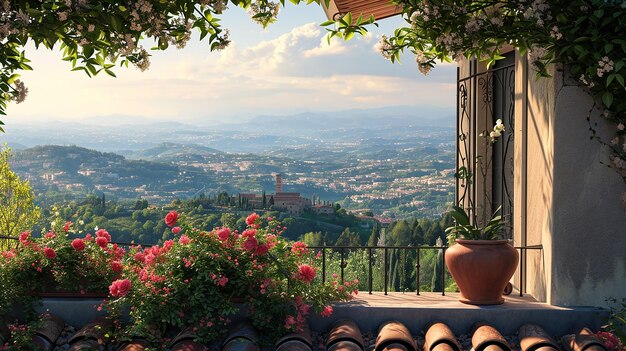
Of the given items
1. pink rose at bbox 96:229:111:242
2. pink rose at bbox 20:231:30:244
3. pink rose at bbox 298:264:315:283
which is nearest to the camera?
pink rose at bbox 298:264:315:283

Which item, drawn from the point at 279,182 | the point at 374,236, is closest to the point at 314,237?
the point at 374,236

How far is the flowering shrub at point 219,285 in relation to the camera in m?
5.10

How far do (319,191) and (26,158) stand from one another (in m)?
19.1

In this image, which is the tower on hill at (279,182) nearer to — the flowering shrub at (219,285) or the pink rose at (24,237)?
the pink rose at (24,237)

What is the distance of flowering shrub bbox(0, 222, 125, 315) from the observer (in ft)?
18.4

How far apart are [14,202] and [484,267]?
49.3 feet

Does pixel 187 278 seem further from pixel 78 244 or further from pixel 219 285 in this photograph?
pixel 78 244

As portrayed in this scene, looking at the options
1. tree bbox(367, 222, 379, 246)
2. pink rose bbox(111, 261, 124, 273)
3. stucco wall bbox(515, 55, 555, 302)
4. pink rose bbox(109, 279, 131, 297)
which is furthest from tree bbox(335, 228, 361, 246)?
pink rose bbox(109, 279, 131, 297)

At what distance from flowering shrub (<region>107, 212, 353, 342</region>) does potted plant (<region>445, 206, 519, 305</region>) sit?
1.01 meters

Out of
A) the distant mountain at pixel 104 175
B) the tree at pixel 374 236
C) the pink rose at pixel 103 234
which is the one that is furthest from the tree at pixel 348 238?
the pink rose at pixel 103 234

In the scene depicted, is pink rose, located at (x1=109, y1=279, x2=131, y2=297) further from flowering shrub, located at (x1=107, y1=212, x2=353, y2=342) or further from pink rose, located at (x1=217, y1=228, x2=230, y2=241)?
pink rose, located at (x1=217, y1=228, x2=230, y2=241)

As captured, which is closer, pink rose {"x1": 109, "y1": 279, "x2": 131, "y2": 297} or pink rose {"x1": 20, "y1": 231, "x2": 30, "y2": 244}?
pink rose {"x1": 109, "y1": 279, "x2": 131, "y2": 297}

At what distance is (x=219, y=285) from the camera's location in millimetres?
5203

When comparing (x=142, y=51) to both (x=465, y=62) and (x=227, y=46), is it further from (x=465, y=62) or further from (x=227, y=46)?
(x=465, y=62)
